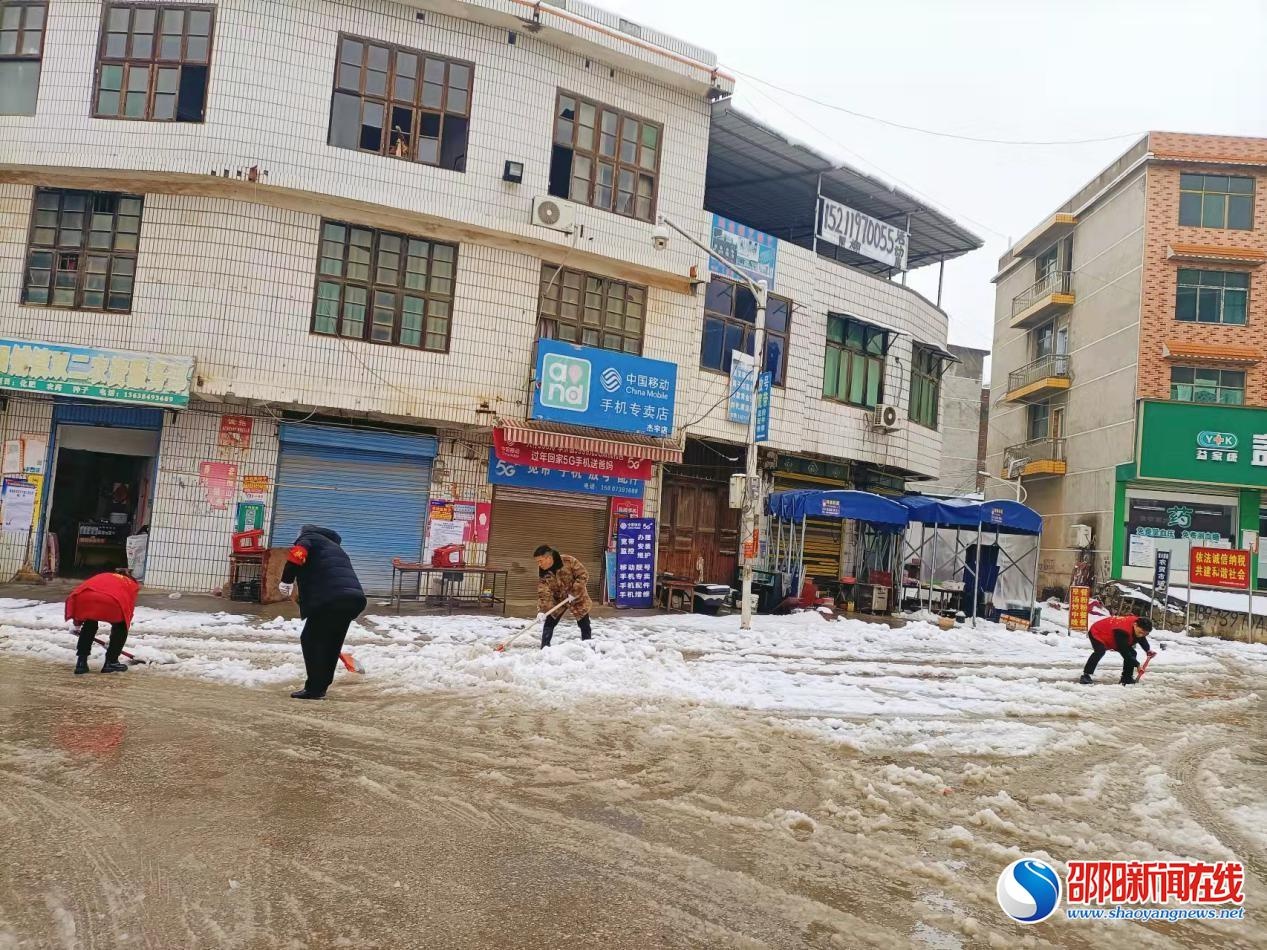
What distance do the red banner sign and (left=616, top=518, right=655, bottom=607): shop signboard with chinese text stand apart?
104 cm

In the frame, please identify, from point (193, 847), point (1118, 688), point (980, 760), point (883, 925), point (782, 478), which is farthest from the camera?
point (782, 478)

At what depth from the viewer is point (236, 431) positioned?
1560 cm

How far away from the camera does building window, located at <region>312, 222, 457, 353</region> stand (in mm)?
15852

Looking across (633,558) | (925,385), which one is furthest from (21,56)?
(925,385)

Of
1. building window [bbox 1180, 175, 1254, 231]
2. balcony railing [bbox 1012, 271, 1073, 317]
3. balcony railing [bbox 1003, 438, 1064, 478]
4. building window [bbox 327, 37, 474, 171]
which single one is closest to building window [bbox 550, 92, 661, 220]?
building window [bbox 327, 37, 474, 171]

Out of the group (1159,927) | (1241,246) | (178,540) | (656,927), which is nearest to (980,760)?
(1159,927)

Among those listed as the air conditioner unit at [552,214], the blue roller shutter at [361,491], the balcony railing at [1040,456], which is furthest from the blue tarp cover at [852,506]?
the balcony railing at [1040,456]

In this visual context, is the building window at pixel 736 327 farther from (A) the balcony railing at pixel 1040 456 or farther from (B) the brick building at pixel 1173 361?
(A) the balcony railing at pixel 1040 456

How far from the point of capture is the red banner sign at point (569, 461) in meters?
17.2

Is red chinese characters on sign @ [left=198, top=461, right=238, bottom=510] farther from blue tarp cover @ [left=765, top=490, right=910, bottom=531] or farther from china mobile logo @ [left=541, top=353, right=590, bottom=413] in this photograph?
blue tarp cover @ [left=765, top=490, right=910, bottom=531]

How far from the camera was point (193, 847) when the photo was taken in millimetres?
4402

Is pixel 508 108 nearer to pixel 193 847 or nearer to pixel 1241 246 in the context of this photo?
pixel 193 847

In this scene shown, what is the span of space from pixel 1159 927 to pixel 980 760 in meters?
3.09

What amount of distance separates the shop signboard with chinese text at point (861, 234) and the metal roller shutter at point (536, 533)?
29.0 ft
